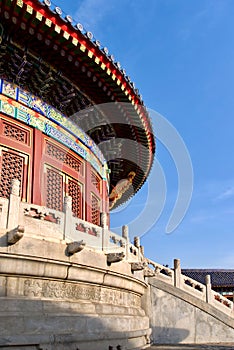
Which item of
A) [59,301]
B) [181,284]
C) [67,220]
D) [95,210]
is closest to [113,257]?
[67,220]

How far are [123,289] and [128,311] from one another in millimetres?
479

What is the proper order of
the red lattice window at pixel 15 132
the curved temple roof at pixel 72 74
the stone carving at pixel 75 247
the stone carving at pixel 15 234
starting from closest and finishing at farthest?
the stone carving at pixel 15 234 < the stone carving at pixel 75 247 < the curved temple roof at pixel 72 74 < the red lattice window at pixel 15 132

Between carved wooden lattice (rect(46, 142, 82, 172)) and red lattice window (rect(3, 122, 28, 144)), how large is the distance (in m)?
0.72

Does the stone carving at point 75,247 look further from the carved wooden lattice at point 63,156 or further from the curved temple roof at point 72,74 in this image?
the curved temple roof at point 72,74

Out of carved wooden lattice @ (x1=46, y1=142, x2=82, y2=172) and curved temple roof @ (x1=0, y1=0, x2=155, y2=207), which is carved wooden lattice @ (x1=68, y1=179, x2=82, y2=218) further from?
curved temple roof @ (x1=0, y1=0, x2=155, y2=207)

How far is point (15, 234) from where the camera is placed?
21.1ft

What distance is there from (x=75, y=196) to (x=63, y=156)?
1100 mm

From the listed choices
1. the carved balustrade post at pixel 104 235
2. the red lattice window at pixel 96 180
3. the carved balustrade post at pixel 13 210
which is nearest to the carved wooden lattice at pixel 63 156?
the red lattice window at pixel 96 180

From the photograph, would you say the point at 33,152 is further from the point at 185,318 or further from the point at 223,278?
the point at 223,278

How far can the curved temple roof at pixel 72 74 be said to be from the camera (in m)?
8.80

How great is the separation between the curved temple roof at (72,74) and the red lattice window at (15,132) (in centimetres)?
110

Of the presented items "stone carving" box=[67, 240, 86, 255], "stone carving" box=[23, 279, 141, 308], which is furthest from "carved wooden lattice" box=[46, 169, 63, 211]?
"stone carving" box=[67, 240, 86, 255]

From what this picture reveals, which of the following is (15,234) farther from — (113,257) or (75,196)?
(75,196)

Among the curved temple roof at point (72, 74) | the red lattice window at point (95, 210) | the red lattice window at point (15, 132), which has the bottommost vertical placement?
the red lattice window at point (95, 210)
